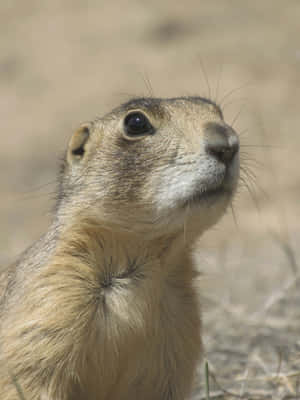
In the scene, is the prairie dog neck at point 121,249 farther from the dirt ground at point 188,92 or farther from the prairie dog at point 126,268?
the dirt ground at point 188,92

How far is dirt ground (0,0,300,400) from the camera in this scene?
8016 mm

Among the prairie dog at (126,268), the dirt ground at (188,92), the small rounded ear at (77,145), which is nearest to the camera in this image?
the prairie dog at (126,268)

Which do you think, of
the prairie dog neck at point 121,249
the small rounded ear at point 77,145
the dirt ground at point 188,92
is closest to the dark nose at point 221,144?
the prairie dog neck at point 121,249

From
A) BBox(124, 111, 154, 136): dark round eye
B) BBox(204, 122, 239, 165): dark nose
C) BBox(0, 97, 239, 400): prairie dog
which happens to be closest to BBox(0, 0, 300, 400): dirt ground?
BBox(0, 97, 239, 400): prairie dog

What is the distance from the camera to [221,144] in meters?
3.56

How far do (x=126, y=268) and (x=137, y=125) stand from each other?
29.0 inches

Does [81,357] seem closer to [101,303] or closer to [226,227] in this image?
[101,303]

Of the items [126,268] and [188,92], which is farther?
[188,92]

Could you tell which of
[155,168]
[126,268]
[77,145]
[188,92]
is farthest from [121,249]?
[188,92]

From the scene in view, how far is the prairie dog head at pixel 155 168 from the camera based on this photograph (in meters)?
3.61

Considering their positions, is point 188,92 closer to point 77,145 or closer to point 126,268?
point 77,145

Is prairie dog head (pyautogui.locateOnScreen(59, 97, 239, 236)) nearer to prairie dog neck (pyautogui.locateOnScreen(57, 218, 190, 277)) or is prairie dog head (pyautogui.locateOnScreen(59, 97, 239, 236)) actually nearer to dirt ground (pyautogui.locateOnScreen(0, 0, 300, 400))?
prairie dog neck (pyautogui.locateOnScreen(57, 218, 190, 277))

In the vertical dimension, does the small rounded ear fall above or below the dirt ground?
above

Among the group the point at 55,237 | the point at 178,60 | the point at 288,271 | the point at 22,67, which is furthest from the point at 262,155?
the point at 55,237
